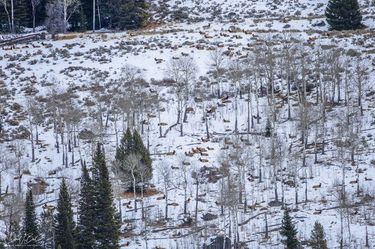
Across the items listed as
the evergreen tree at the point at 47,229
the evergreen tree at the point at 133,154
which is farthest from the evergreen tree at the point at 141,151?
the evergreen tree at the point at 47,229

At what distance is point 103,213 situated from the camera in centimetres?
5025

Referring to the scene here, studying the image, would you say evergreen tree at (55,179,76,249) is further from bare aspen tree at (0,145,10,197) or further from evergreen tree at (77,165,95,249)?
bare aspen tree at (0,145,10,197)

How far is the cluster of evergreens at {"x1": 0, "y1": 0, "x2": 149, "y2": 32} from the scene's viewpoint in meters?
94.0

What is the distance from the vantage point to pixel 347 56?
73.6 meters

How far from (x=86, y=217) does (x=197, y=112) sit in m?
21.5

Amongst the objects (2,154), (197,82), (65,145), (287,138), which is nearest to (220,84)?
(197,82)

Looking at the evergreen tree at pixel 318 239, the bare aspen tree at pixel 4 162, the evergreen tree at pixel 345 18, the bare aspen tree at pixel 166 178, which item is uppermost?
the evergreen tree at pixel 345 18

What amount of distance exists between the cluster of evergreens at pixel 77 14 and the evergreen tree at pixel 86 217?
152ft

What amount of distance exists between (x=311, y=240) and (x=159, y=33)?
1820 inches

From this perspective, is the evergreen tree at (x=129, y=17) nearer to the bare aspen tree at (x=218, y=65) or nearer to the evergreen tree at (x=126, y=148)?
the bare aspen tree at (x=218, y=65)

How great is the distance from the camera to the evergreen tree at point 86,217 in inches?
1954

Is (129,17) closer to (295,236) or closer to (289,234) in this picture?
(295,236)

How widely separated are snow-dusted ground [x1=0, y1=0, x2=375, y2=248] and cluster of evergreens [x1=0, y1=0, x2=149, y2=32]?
4833 mm

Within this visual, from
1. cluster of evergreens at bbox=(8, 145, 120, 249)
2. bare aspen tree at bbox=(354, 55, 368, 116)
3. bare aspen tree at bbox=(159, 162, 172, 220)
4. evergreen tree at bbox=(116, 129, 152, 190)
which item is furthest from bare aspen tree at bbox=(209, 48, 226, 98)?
cluster of evergreens at bbox=(8, 145, 120, 249)
